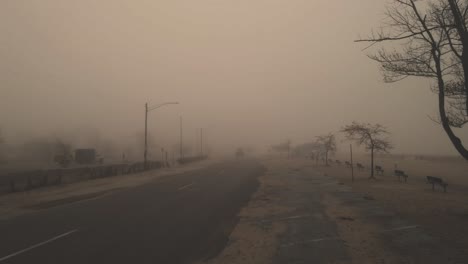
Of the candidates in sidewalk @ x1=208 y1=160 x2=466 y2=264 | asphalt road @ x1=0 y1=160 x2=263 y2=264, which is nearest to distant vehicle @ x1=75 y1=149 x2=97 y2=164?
asphalt road @ x1=0 y1=160 x2=263 y2=264

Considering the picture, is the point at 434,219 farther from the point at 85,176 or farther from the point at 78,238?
the point at 85,176

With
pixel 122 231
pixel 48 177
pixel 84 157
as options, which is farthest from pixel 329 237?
pixel 84 157

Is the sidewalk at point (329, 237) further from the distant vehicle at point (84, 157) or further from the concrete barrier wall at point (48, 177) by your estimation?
the distant vehicle at point (84, 157)

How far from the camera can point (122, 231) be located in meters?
11.1

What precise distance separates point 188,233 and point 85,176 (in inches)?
947

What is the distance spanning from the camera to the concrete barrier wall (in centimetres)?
2302

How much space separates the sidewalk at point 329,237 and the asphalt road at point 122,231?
82 centimetres

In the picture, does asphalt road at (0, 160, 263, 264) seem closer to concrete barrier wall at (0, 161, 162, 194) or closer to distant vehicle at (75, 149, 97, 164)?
concrete barrier wall at (0, 161, 162, 194)

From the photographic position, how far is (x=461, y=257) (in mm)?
8406

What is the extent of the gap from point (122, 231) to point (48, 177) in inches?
747

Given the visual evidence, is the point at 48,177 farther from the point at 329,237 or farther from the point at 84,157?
the point at 84,157

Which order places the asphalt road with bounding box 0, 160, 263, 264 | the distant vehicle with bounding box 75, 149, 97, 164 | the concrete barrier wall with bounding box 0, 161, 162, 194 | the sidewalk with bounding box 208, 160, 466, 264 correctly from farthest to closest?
the distant vehicle with bounding box 75, 149, 97, 164 < the concrete barrier wall with bounding box 0, 161, 162, 194 < the asphalt road with bounding box 0, 160, 263, 264 < the sidewalk with bounding box 208, 160, 466, 264

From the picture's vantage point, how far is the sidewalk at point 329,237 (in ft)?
27.6

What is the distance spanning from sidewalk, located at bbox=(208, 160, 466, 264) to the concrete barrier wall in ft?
54.6
